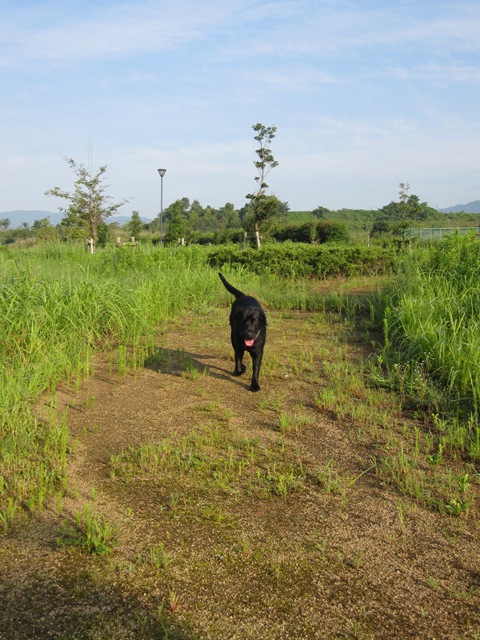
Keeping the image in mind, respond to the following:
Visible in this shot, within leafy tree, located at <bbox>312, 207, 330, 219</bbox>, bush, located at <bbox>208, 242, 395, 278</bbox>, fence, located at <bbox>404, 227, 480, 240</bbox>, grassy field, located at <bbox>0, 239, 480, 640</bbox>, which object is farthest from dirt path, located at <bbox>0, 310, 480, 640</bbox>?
leafy tree, located at <bbox>312, 207, 330, 219</bbox>

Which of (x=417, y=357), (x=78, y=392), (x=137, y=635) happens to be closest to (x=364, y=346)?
(x=417, y=357)

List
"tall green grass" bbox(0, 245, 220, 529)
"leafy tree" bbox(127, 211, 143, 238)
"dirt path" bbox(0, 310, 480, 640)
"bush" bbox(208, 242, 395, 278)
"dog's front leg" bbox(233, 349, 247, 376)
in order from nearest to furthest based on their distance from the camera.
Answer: "dirt path" bbox(0, 310, 480, 640) < "tall green grass" bbox(0, 245, 220, 529) < "dog's front leg" bbox(233, 349, 247, 376) < "bush" bbox(208, 242, 395, 278) < "leafy tree" bbox(127, 211, 143, 238)

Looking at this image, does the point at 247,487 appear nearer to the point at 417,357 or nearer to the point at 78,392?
the point at 78,392

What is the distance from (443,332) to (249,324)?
1.89m

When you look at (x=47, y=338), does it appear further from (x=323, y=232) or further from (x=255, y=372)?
(x=323, y=232)

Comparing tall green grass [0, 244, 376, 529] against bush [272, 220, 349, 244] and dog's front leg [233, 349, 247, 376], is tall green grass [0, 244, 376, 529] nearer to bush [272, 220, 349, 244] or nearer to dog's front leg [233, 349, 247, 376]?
dog's front leg [233, 349, 247, 376]

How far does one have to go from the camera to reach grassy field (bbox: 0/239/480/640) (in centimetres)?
208

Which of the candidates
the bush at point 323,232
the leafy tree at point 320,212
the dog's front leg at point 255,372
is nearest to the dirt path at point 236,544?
the dog's front leg at point 255,372

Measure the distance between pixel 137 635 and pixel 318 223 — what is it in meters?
28.8

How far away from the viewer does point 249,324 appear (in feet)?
15.3

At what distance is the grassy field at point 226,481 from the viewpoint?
2078mm

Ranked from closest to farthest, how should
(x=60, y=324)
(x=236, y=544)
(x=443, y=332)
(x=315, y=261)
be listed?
(x=236, y=544), (x=443, y=332), (x=60, y=324), (x=315, y=261)

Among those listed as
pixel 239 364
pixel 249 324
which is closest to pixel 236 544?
pixel 249 324

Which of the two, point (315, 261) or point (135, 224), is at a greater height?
point (135, 224)
